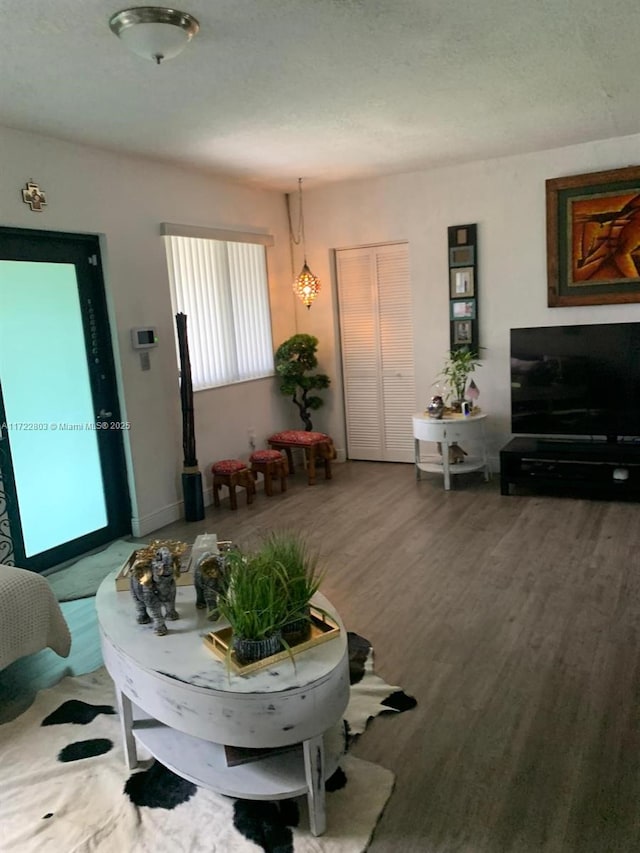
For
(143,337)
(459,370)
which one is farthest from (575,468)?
(143,337)

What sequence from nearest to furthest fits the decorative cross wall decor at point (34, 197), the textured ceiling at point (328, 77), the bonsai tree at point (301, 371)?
1. the textured ceiling at point (328, 77)
2. the decorative cross wall decor at point (34, 197)
3. the bonsai tree at point (301, 371)

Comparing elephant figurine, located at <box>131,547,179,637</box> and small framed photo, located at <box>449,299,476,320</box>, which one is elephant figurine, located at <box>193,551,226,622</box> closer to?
elephant figurine, located at <box>131,547,179,637</box>

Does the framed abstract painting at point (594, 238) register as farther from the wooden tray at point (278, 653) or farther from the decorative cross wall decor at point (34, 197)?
the wooden tray at point (278, 653)

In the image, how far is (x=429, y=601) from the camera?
3309 mm

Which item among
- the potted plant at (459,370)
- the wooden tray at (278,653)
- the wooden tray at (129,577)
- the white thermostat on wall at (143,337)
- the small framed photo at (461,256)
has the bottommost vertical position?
the wooden tray at (278,653)

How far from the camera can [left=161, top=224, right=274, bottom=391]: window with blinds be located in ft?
16.5

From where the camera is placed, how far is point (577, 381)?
16.0 ft

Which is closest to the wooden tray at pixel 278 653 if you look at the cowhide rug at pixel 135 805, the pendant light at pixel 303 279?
the cowhide rug at pixel 135 805

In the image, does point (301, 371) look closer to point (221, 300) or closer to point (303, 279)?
point (303, 279)

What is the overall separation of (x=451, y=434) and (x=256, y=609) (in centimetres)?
353

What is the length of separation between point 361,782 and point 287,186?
16.7 feet

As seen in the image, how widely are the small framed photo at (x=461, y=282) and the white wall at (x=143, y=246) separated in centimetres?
186

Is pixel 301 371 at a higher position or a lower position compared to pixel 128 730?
higher

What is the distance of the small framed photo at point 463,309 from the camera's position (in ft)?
18.1
